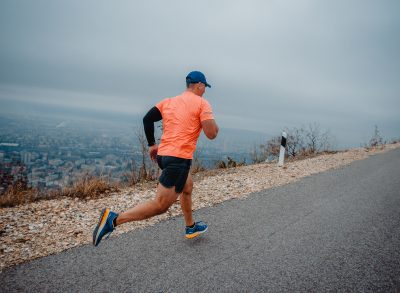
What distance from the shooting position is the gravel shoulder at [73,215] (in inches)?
130

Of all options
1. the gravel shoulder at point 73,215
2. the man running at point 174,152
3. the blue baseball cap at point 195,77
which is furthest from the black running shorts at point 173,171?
the gravel shoulder at point 73,215

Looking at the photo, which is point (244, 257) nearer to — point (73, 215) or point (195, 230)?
point (195, 230)

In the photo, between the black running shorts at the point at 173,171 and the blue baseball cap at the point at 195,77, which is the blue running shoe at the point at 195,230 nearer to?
the black running shorts at the point at 173,171

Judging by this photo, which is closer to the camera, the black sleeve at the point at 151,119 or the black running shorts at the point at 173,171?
the black running shorts at the point at 173,171

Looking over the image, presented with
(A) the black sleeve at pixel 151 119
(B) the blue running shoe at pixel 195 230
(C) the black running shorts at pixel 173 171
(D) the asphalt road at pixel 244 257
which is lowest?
(D) the asphalt road at pixel 244 257

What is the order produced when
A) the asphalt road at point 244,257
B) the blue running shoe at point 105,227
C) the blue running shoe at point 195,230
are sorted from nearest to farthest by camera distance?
the asphalt road at point 244,257 → the blue running shoe at point 105,227 → the blue running shoe at point 195,230

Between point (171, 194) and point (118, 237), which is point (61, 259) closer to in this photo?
point (118, 237)

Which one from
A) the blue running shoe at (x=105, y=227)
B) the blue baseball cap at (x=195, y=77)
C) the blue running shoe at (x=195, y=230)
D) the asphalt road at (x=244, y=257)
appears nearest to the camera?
the asphalt road at (x=244, y=257)

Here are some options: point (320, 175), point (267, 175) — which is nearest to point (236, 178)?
point (267, 175)

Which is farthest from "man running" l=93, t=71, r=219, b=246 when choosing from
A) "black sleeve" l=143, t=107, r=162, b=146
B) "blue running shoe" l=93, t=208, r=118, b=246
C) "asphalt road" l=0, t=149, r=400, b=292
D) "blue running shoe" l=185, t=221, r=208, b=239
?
"blue running shoe" l=185, t=221, r=208, b=239

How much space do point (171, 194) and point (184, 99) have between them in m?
1.07

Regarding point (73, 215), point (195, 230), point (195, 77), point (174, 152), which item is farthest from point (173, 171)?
point (73, 215)

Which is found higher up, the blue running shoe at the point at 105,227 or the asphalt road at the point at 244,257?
the blue running shoe at the point at 105,227

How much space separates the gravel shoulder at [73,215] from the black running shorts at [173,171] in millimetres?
1164
